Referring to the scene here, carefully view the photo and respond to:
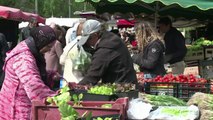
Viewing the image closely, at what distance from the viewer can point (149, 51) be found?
6824 millimetres

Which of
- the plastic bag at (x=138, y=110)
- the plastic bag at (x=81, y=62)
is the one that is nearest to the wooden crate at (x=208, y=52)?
the plastic bag at (x=81, y=62)

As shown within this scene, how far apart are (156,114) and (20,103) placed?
1.30m

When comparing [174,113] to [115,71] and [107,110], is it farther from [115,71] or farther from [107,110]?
[115,71]

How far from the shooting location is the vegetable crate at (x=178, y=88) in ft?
16.8

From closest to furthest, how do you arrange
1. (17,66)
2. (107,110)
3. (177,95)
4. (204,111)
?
1. (107,110)
2. (204,111)
3. (17,66)
4. (177,95)

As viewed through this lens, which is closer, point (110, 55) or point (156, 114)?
point (156, 114)

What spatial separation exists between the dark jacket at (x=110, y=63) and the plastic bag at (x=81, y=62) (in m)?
0.66

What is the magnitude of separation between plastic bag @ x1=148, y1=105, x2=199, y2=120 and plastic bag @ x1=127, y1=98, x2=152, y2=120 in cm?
5

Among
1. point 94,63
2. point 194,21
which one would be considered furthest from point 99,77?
point 194,21

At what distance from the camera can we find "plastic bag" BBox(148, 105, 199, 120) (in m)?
3.85

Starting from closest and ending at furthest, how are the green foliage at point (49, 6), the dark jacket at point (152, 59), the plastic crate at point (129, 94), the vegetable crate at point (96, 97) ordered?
the vegetable crate at point (96, 97), the plastic crate at point (129, 94), the dark jacket at point (152, 59), the green foliage at point (49, 6)

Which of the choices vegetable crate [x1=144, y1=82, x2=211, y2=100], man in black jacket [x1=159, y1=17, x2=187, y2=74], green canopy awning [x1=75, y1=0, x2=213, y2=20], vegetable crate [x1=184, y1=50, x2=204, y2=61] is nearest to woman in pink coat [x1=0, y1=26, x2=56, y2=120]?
vegetable crate [x1=144, y1=82, x2=211, y2=100]

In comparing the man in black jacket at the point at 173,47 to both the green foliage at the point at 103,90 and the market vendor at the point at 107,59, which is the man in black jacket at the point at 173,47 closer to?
the market vendor at the point at 107,59

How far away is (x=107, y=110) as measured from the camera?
3.70 meters
